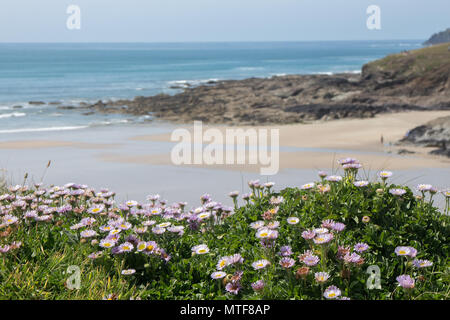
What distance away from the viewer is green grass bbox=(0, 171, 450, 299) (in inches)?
136

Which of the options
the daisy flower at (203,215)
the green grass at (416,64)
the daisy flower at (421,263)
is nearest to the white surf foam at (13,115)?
the green grass at (416,64)

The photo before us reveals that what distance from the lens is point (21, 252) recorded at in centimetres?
404

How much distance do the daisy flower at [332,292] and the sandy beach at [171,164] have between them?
9.91 ft

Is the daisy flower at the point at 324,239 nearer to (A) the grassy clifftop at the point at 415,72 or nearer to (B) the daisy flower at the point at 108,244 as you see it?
(B) the daisy flower at the point at 108,244

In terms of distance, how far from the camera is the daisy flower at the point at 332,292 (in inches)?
121

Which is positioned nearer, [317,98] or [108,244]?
[108,244]

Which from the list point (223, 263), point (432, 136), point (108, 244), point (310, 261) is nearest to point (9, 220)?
point (108, 244)

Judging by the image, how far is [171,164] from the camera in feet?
43.7

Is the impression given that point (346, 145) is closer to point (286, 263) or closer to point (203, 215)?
point (203, 215)

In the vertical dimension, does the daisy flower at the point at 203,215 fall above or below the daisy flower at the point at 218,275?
above

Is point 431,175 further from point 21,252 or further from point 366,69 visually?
point 366,69

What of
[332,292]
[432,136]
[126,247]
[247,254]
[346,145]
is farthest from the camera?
[346,145]

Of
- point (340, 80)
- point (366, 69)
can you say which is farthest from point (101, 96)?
point (366, 69)

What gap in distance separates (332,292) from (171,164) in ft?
34.3
